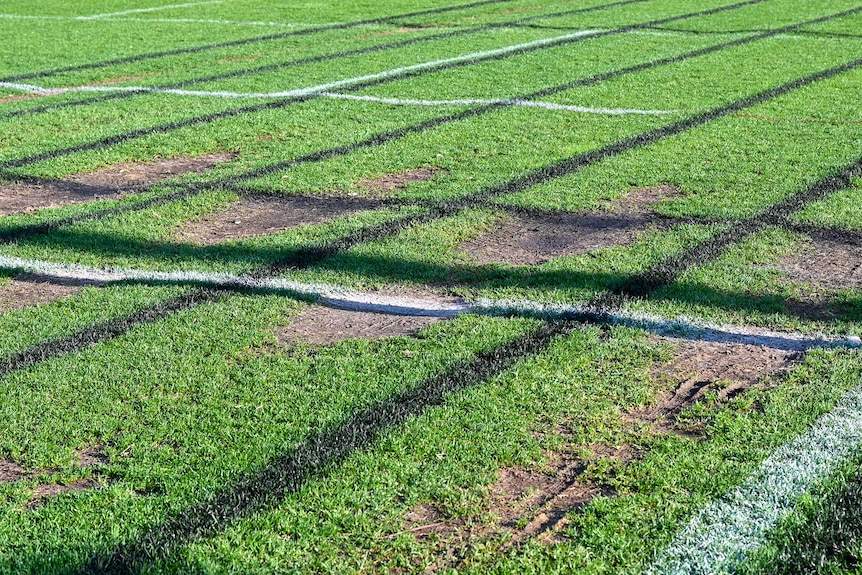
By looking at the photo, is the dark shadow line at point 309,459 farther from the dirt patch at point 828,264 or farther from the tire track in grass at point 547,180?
the dirt patch at point 828,264

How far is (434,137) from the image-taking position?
25.8ft

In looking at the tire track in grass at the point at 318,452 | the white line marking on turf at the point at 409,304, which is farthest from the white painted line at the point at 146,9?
the tire track in grass at the point at 318,452

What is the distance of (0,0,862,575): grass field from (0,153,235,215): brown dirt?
0.03 metres

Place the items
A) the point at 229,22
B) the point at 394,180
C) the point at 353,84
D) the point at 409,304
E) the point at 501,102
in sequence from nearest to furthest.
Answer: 1. the point at 409,304
2. the point at 394,180
3. the point at 501,102
4. the point at 353,84
5. the point at 229,22

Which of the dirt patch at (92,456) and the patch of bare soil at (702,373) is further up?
the patch of bare soil at (702,373)

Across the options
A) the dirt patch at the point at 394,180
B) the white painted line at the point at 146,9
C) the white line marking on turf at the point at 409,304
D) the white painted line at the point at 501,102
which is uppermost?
the white painted line at the point at 146,9

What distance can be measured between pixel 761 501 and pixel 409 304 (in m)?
1.96

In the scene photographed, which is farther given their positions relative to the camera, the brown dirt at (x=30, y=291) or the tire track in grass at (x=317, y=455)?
the brown dirt at (x=30, y=291)

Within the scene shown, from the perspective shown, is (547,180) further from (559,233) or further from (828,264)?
(828,264)

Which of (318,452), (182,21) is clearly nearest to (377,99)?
(318,452)

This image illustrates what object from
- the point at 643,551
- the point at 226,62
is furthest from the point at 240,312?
the point at 226,62

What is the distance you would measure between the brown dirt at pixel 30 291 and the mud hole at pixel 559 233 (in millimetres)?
1862

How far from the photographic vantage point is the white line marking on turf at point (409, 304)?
418 cm

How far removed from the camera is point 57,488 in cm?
326
